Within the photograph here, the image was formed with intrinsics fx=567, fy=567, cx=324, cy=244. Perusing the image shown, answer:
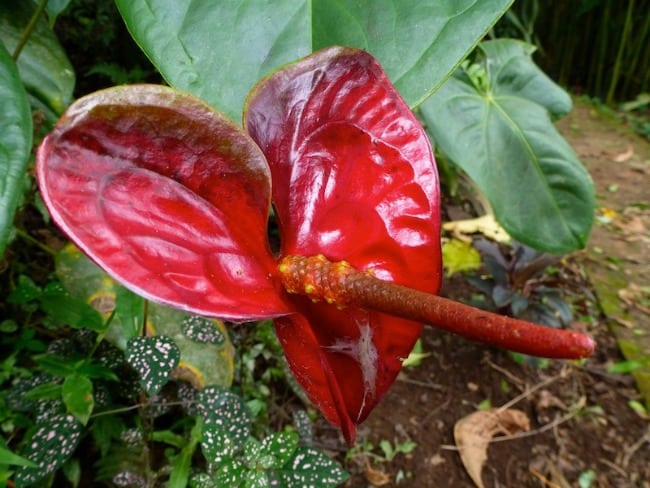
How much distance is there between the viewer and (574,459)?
111cm

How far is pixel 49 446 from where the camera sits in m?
0.61

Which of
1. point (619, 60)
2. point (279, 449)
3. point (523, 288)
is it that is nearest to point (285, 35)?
point (279, 449)

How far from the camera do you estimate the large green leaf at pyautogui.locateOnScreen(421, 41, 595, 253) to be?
93 centimetres

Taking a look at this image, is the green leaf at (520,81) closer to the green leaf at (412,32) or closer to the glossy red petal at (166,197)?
the green leaf at (412,32)

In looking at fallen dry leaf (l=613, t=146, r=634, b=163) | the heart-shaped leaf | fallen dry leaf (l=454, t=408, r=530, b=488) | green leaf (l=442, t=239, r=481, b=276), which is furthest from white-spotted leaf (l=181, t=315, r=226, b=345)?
fallen dry leaf (l=613, t=146, r=634, b=163)

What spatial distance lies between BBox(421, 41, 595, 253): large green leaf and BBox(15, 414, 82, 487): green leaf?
68 cm

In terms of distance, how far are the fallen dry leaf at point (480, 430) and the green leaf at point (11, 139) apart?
3.11 feet

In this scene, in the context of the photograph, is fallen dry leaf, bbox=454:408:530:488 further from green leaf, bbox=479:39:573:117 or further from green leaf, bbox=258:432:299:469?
green leaf, bbox=479:39:573:117

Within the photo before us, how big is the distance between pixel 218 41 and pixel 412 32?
12cm

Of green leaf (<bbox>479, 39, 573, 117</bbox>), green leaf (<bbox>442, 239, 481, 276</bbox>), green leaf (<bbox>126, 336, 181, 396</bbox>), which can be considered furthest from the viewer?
green leaf (<bbox>442, 239, 481, 276</bbox>)

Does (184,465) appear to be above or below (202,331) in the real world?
below

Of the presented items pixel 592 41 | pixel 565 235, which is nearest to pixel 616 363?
pixel 565 235

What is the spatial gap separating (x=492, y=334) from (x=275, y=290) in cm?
14

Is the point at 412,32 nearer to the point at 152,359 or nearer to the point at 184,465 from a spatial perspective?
the point at 152,359
